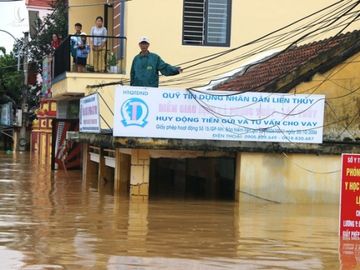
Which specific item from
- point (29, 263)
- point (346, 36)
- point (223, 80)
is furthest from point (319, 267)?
point (223, 80)

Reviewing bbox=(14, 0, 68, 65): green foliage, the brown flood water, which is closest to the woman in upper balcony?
the brown flood water

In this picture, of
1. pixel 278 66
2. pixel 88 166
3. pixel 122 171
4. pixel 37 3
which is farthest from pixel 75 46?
pixel 37 3

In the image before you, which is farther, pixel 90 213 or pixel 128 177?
pixel 128 177

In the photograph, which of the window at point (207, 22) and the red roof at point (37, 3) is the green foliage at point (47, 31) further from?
the window at point (207, 22)

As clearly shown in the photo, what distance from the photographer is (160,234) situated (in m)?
9.87

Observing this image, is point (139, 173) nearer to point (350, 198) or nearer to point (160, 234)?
point (160, 234)

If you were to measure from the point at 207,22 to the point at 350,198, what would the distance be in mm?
12164

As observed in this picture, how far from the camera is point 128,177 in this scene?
16.2 m

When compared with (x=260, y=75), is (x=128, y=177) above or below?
below

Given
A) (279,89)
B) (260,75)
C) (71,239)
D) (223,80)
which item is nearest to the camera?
(71,239)

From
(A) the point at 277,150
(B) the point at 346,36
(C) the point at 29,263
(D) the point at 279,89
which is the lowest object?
(C) the point at 29,263

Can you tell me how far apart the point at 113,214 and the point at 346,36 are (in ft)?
27.0

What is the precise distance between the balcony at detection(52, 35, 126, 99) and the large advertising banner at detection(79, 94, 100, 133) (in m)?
2.17

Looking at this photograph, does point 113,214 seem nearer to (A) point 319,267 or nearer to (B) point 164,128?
(B) point 164,128
